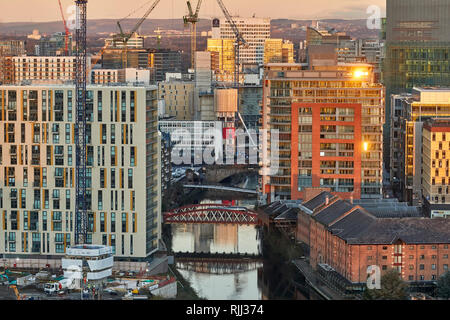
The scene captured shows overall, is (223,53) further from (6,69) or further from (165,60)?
(6,69)

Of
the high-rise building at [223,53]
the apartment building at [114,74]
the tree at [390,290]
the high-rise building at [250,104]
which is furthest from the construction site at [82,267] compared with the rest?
the high-rise building at [223,53]

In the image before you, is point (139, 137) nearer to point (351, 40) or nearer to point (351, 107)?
point (351, 107)

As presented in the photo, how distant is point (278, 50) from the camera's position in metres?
108

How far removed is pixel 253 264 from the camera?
3300 centimetres

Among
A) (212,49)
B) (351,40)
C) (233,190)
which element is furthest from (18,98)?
(212,49)

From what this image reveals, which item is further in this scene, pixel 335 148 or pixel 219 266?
pixel 335 148

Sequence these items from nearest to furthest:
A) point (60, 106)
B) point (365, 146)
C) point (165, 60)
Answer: point (60, 106), point (365, 146), point (165, 60)

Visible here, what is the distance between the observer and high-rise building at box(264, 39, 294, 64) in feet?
332

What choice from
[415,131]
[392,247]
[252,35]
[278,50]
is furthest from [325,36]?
[392,247]

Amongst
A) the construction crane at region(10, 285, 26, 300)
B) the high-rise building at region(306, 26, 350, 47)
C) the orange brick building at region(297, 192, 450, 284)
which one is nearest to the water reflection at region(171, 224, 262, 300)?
the orange brick building at region(297, 192, 450, 284)

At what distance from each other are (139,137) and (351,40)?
52.0 m

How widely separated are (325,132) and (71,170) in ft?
36.7

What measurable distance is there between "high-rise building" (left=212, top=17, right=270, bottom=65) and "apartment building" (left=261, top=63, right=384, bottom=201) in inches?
2833

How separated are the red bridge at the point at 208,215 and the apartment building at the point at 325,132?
1.22m
